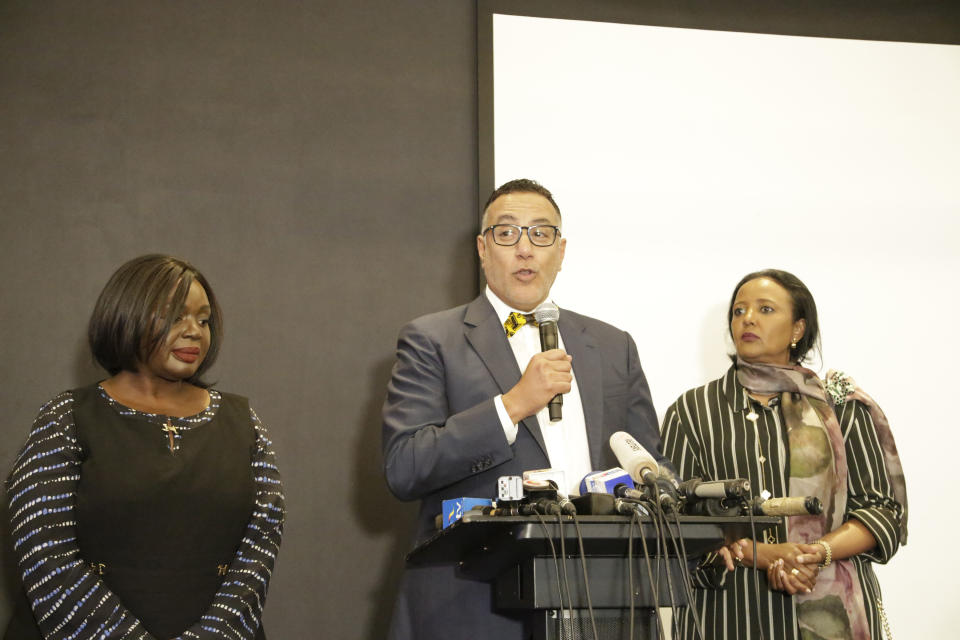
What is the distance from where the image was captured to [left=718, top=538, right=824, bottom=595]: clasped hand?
9.86 feet

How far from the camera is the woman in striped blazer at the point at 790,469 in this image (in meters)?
3.04

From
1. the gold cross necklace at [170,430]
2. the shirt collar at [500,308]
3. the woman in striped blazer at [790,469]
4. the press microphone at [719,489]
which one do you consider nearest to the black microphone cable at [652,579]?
the press microphone at [719,489]

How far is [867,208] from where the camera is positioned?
13.8 ft

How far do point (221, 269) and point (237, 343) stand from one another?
0.29 metres

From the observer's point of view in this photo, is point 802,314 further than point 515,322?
Yes

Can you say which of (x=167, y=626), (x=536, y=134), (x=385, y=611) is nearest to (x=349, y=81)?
(x=536, y=134)

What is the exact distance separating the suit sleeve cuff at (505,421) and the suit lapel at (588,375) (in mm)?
299

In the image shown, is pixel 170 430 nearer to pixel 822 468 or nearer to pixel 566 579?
pixel 566 579

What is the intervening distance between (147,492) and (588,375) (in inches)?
47.6

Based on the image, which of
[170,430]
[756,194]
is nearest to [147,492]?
[170,430]

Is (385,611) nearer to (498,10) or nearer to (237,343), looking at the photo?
(237,343)

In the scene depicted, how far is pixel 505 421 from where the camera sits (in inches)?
94.8

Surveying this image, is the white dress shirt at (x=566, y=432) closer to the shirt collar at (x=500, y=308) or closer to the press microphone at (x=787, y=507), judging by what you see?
the shirt collar at (x=500, y=308)

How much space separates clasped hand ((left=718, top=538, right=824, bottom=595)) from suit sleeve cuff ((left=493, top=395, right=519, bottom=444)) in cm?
98
